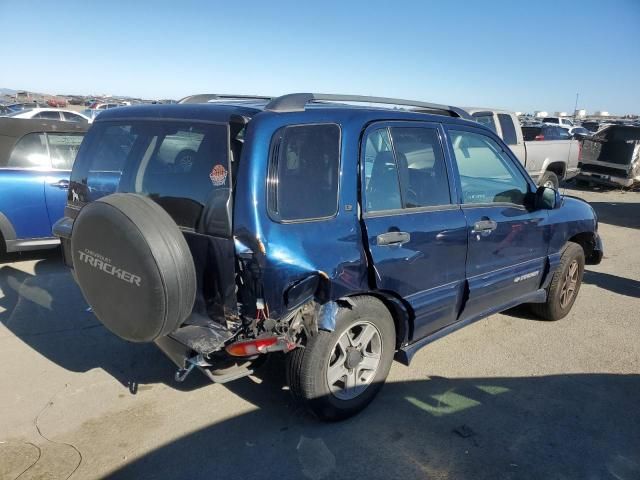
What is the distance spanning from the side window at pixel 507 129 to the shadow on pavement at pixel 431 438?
7343mm

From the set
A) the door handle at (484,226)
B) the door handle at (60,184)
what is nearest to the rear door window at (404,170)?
the door handle at (484,226)

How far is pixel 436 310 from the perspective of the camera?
330 cm

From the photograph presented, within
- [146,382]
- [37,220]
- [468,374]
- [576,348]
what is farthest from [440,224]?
[37,220]

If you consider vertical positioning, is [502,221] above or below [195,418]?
above

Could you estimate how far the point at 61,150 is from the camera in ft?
19.4

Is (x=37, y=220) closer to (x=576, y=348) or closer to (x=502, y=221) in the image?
(x=502, y=221)

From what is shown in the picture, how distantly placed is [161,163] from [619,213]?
431 inches

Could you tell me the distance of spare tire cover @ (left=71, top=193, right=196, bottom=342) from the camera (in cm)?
235

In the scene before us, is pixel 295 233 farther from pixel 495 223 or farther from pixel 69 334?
pixel 69 334

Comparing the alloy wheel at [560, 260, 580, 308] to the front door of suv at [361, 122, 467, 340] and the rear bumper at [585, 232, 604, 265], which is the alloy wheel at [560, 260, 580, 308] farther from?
the front door of suv at [361, 122, 467, 340]

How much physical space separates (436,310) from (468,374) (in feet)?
2.20

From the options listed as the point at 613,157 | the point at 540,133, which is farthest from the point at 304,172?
the point at 613,157

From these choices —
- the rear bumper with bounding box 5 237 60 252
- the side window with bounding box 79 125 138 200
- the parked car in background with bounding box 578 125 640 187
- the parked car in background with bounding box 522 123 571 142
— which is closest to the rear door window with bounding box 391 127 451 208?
the side window with bounding box 79 125 138 200

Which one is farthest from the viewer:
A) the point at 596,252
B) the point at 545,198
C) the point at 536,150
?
the point at 536,150
